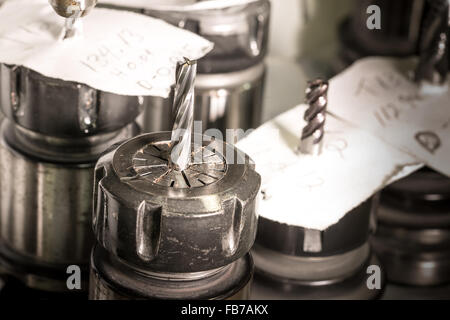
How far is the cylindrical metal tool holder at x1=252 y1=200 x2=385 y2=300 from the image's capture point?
0.50 m

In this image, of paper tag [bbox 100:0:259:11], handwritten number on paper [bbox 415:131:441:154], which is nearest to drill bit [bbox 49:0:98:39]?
paper tag [bbox 100:0:259:11]

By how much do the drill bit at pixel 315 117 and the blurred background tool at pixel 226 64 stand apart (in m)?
0.12

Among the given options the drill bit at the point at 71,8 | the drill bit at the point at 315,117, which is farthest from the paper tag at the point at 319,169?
the drill bit at the point at 71,8

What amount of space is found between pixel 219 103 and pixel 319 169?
0.46ft

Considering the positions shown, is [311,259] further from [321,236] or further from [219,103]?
[219,103]

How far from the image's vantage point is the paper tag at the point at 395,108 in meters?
0.57

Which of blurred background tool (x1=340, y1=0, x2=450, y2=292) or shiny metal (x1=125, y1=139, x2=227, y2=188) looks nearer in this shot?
shiny metal (x1=125, y1=139, x2=227, y2=188)

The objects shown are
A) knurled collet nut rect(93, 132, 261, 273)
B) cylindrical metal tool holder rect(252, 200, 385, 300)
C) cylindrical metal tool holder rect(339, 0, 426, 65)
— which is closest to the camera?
knurled collet nut rect(93, 132, 261, 273)

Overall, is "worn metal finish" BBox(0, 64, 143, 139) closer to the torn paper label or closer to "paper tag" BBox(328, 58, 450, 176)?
the torn paper label

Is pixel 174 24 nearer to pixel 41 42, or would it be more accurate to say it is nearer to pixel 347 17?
pixel 41 42

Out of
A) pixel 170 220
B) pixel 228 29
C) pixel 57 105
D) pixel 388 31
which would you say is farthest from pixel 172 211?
pixel 388 31

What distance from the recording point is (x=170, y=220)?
0.40 metres

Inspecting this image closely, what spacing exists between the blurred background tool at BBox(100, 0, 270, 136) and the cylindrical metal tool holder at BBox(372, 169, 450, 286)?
0.13 meters

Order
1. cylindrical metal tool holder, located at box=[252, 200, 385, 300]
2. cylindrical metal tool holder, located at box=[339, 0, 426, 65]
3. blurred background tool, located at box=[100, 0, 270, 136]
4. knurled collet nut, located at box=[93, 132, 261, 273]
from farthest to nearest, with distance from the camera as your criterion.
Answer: cylindrical metal tool holder, located at box=[339, 0, 426, 65], blurred background tool, located at box=[100, 0, 270, 136], cylindrical metal tool holder, located at box=[252, 200, 385, 300], knurled collet nut, located at box=[93, 132, 261, 273]
